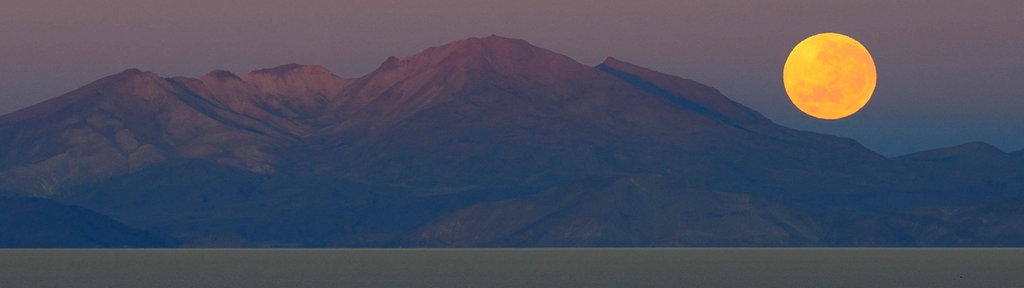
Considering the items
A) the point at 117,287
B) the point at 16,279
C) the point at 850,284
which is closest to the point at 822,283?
the point at 850,284

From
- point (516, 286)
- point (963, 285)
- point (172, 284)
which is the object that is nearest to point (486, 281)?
point (516, 286)

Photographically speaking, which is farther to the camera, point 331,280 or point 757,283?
point 331,280

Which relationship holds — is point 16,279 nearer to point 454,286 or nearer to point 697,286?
point 454,286

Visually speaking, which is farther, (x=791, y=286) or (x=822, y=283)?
(x=822, y=283)

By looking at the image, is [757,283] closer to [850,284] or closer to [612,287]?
[850,284]

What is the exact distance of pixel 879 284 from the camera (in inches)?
4535

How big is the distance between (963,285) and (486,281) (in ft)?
111

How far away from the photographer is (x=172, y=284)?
12069cm

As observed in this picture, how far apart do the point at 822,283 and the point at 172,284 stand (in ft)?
148

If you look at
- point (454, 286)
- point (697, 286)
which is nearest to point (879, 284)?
point (697, 286)

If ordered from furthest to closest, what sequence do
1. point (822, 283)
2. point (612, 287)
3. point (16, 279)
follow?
point (16, 279) → point (822, 283) → point (612, 287)

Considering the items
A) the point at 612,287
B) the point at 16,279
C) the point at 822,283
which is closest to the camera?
the point at 612,287

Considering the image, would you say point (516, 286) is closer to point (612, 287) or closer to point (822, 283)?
point (612, 287)

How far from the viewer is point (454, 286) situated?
111375 mm
